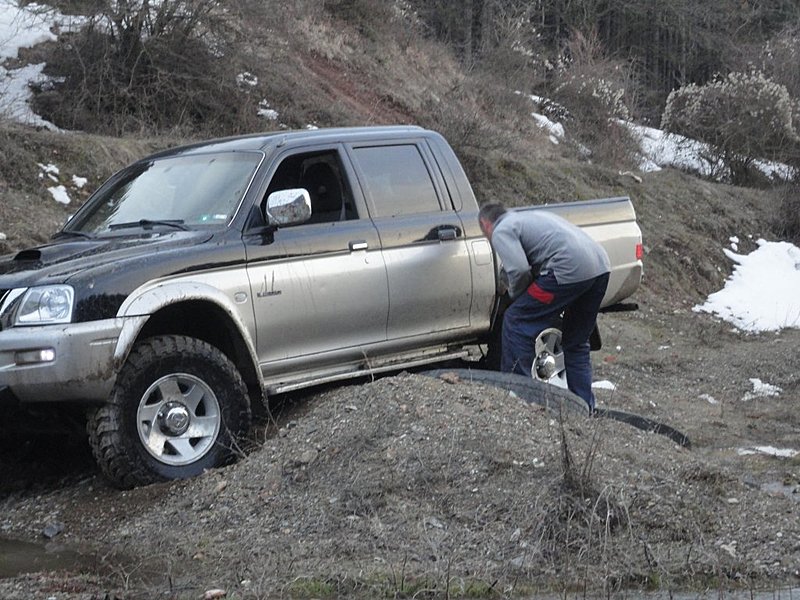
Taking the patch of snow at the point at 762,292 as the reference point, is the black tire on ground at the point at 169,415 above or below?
above

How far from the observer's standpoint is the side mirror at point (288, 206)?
7062 mm

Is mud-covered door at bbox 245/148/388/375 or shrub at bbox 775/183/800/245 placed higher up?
mud-covered door at bbox 245/148/388/375

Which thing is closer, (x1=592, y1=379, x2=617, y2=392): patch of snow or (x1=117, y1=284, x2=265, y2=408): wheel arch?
(x1=117, y1=284, x2=265, y2=408): wheel arch

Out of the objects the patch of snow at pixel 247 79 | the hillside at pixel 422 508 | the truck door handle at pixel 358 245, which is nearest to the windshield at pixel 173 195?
the truck door handle at pixel 358 245

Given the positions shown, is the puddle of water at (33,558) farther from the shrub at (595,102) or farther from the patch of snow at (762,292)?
the shrub at (595,102)

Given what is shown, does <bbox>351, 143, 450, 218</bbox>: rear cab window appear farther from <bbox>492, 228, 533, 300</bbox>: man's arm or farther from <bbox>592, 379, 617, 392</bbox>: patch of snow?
<bbox>592, 379, 617, 392</bbox>: patch of snow

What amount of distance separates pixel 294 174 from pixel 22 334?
217cm

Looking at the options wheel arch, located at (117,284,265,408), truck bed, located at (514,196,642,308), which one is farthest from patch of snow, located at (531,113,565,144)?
wheel arch, located at (117,284,265,408)

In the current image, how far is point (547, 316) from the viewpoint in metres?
8.23

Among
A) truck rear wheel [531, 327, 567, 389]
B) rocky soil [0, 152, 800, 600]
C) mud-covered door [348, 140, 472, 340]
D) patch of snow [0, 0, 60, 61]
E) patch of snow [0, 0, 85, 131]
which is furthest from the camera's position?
patch of snow [0, 0, 60, 61]

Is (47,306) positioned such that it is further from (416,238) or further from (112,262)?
(416,238)

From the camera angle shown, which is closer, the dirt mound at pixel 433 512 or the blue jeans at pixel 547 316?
the dirt mound at pixel 433 512

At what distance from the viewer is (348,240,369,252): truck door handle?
297 inches

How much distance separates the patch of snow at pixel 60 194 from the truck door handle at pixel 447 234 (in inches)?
228
